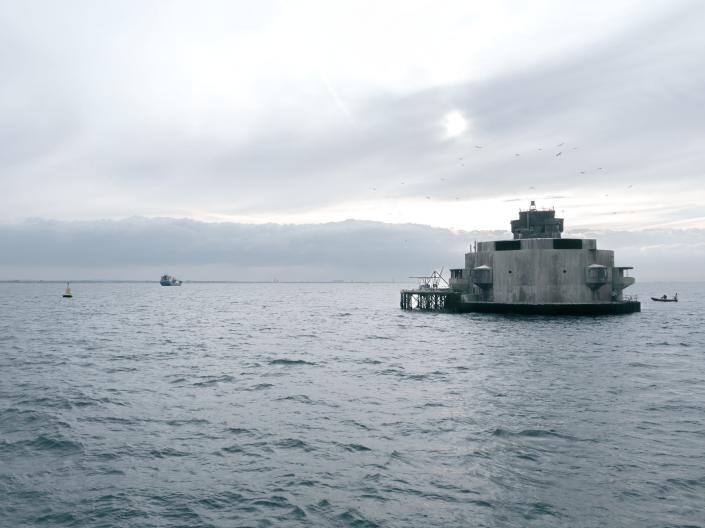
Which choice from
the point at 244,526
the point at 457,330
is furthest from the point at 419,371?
the point at 457,330

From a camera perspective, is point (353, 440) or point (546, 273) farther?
point (546, 273)

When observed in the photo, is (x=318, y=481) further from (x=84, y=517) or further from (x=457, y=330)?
(x=457, y=330)

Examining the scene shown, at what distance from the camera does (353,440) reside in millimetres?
20219

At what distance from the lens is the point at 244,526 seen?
1326 cm

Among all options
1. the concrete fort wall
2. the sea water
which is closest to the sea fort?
the concrete fort wall

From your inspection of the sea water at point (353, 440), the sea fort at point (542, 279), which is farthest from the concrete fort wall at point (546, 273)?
the sea water at point (353, 440)

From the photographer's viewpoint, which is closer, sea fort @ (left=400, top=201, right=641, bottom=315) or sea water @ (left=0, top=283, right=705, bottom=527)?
sea water @ (left=0, top=283, right=705, bottom=527)

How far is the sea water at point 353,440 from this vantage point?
14.3 metres

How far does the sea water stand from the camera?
46.8ft

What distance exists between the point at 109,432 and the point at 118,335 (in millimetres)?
43952

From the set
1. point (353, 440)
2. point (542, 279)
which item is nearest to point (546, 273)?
point (542, 279)

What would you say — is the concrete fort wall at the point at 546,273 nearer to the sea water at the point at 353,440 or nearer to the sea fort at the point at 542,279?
the sea fort at the point at 542,279

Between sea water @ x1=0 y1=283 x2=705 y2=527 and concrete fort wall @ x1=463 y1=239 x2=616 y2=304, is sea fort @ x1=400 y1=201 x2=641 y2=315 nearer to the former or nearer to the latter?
concrete fort wall @ x1=463 y1=239 x2=616 y2=304

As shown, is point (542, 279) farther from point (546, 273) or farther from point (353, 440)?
point (353, 440)
